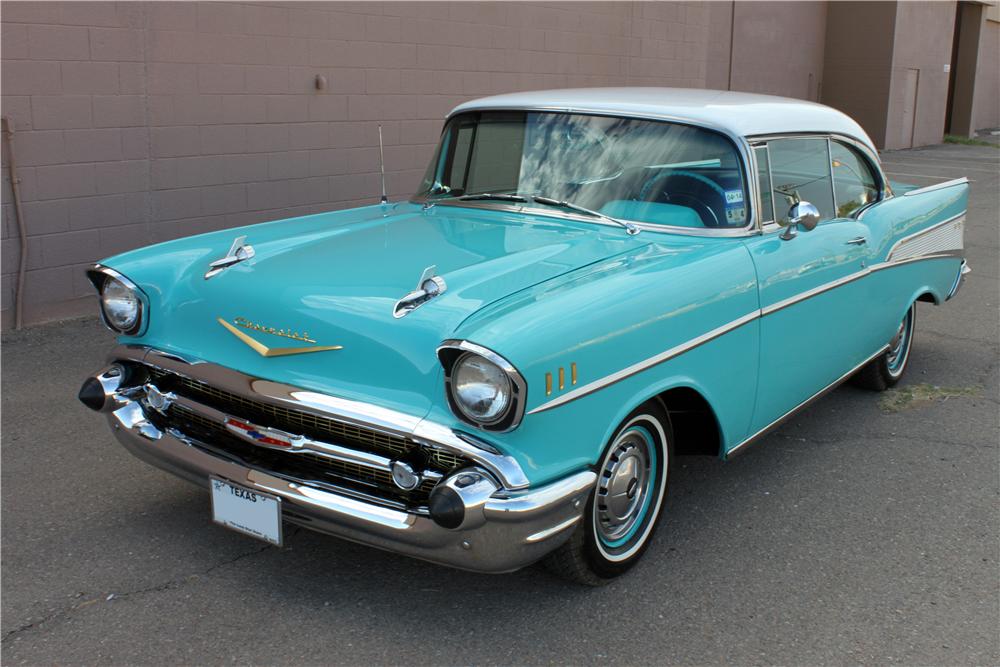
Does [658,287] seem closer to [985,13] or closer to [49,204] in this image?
[49,204]

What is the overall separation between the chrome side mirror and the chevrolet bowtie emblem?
1.91m

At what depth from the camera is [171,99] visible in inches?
258

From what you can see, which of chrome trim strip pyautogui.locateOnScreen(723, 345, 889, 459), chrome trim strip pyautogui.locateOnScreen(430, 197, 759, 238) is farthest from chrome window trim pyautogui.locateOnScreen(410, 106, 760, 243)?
chrome trim strip pyautogui.locateOnScreen(723, 345, 889, 459)

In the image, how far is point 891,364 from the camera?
5219 millimetres

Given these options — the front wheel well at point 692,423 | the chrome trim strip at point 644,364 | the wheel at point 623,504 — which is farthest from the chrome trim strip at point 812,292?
the wheel at point 623,504

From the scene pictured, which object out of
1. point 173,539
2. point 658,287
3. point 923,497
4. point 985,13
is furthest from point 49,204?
point 985,13

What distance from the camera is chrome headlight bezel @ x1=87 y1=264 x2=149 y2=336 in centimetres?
322

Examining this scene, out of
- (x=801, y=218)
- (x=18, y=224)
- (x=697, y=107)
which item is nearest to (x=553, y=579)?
(x=801, y=218)

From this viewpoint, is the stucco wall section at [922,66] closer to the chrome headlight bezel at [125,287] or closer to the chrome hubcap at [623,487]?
the chrome hubcap at [623,487]

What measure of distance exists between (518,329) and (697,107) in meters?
1.71

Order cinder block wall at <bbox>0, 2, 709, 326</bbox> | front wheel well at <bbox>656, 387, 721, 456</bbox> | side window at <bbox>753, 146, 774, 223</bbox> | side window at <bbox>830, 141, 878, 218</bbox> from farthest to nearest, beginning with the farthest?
cinder block wall at <bbox>0, 2, 709, 326</bbox> < side window at <bbox>830, 141, 878, 218</bbox> < side window at <bbox>753, 146, 774, 223</bbox> < front wheel well at <bbox>656, 387, 721, 456</bbox>

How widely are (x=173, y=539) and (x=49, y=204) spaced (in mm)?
3473

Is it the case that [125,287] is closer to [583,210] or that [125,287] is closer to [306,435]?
[306,435]

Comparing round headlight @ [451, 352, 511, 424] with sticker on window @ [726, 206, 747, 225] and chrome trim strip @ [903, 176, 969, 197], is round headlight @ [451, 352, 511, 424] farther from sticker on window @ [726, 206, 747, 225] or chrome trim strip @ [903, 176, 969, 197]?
chrome trim strip @ [903, 176, 969, 197]
